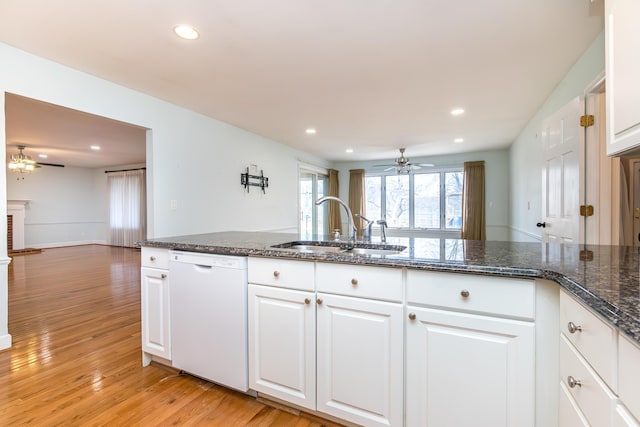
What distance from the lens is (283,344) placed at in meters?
1.62

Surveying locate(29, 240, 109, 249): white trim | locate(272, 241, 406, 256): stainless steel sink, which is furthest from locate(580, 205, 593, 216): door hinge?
locate(29, 240, 109, 249): white trim

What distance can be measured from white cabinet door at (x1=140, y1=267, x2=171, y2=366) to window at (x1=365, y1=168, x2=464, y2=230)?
6.18 m

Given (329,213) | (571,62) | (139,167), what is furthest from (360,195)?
(139,167)

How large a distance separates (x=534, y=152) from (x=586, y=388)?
3.93 meters

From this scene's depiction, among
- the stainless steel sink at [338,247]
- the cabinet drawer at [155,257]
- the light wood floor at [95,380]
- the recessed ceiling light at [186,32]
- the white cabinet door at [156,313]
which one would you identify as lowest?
the light wood floor at [95,380]

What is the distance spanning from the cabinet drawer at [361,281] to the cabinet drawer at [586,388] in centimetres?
58

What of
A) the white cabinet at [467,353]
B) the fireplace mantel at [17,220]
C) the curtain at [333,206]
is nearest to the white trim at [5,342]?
the white cabinet at [467,353]

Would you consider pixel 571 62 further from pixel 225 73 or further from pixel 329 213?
pixel 329 213

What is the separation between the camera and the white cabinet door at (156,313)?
203 centimetres

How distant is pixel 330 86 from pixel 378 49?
0.79m

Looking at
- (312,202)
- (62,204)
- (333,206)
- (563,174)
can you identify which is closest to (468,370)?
(563,174)

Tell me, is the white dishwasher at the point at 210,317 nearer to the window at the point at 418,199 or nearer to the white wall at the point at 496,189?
the window at the point at 418,199

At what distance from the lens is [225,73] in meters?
2.72

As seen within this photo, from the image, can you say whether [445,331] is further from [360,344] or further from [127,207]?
[127,207]
